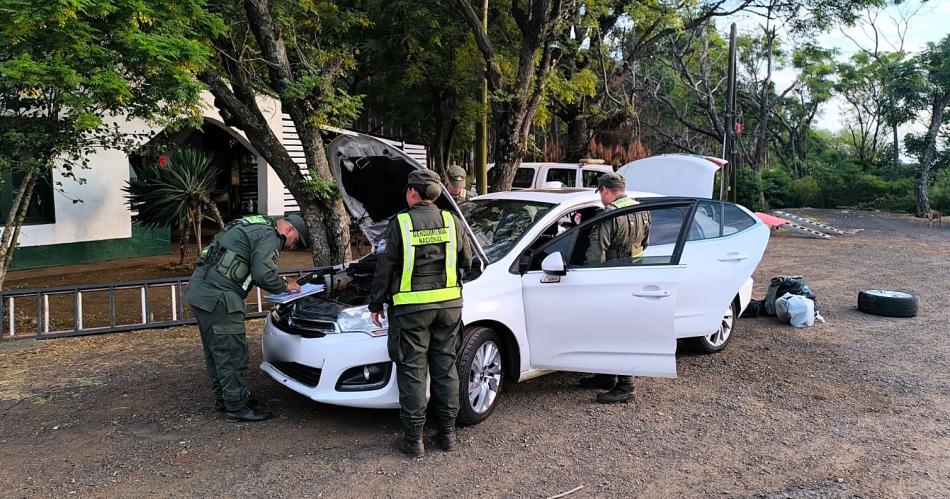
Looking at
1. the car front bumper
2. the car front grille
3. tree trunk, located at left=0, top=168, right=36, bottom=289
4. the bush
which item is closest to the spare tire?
the car front bumper

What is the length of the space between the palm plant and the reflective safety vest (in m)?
7.12

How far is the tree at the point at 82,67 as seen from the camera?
5570 mm

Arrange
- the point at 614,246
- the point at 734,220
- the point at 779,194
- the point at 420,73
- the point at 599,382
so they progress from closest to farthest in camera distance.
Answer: the point at 614,246 → the point at 599,382 → the point at 734,220 → the point at 420,73 → the point at 779,194

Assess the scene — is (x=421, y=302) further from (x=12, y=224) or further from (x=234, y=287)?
(x=12, y=224)

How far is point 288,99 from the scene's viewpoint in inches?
328

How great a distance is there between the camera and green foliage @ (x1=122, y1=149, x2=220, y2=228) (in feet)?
34.0

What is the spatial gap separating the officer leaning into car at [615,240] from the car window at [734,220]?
1293mm

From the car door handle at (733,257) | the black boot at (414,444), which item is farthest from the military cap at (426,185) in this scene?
the car door handle at (733,257)

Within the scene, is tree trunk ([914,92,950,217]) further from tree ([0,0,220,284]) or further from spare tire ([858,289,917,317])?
tree ([0,0,220,284])

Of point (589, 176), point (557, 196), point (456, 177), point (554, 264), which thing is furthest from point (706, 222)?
point (589, 176)

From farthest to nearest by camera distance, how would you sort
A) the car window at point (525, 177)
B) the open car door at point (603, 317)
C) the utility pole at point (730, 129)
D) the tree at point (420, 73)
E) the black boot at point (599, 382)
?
the utility pole at point (730, 129) → the car window at point (525, 177) → the tree at point (420, 73) → the black boot at point (599, 382) → the open car door at point (603, 317)

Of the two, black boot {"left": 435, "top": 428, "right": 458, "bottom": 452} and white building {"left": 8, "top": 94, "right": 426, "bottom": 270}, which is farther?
white building {"left": 8, "top": 94, "right": 426, "bottom": 270}

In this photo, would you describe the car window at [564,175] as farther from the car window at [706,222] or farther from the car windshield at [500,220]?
the car windshield at [500,220]

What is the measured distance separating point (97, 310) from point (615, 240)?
6663 mm
